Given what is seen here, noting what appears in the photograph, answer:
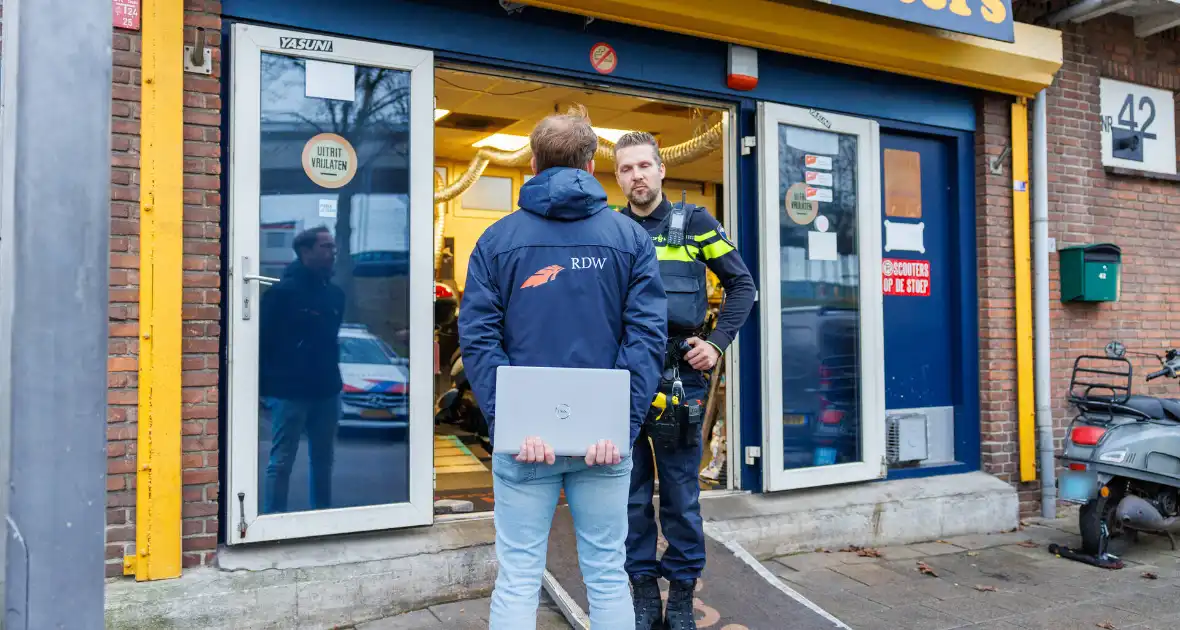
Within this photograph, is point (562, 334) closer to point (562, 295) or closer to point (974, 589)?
point (562, 295)

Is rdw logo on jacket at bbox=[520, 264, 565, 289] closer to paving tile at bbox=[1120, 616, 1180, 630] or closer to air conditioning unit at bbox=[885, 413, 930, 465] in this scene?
paving tile at bbox=[1120, 616, 1180, 630]

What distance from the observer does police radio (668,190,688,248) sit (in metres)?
3.79

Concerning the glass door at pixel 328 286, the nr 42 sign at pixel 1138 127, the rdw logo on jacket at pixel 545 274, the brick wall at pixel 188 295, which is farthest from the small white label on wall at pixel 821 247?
the brick wall at pixel 188 295

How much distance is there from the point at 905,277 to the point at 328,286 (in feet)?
13.4

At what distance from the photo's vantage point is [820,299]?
234 inches

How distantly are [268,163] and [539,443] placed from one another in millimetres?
2392

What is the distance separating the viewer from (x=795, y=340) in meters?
5.83

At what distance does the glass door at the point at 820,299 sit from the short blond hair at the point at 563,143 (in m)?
2.91

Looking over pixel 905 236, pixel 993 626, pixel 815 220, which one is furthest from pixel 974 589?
pixel 905 236

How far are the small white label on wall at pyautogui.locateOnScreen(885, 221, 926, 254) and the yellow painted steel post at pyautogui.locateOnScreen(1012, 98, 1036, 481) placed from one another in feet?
2.45

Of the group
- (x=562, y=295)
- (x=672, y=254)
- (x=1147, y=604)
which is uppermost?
(x=672, y=254)

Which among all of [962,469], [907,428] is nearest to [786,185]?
[907,428]

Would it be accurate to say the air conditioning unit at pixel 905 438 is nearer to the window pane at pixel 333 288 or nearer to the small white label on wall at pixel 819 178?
the small white label on wall at pixel 819 178

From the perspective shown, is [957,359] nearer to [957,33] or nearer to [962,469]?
[962,469]
